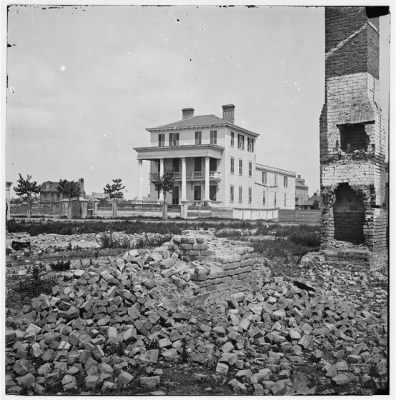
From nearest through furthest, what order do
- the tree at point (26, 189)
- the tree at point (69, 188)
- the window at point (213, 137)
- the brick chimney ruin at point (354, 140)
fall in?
the tree at point (26, 189) → the tree at point (69, 188) → the brick chimney ruin at point (354, 140) → the window at point (213, 137)

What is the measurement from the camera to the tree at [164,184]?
8438 millimetres

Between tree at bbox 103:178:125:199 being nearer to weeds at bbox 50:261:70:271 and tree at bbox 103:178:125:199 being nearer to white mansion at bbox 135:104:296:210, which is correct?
white mansion at bbox 135:104:296:210

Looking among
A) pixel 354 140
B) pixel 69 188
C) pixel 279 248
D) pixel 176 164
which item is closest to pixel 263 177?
pixel 279 248

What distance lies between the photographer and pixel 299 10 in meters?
6.55

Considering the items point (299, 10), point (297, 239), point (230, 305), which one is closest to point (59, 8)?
point (299, 10)

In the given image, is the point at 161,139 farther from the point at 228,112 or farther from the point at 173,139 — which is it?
the point at 228,112

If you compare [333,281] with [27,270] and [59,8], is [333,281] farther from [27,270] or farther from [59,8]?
[59,8]

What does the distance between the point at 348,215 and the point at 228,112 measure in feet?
9.52

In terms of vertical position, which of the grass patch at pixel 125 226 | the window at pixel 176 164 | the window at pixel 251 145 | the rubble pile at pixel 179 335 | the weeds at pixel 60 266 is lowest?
the rubble pile at pixel 179 335

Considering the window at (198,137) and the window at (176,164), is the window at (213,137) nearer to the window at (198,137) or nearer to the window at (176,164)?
the window at (198,137)

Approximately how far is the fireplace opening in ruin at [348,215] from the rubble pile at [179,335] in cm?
144

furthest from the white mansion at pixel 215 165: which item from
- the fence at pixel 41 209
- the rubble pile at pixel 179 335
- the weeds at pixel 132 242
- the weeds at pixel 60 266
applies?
the weeds at pixel 60 266

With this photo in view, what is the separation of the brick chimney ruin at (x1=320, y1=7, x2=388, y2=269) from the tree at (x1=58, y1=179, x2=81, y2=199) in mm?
4268

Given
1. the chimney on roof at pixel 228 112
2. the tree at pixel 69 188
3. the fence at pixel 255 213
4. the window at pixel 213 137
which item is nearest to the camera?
the tree at pixel 69 188
